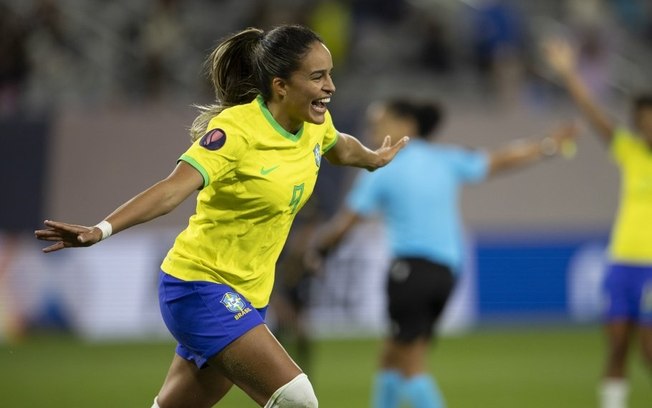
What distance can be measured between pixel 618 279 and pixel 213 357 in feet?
15.0

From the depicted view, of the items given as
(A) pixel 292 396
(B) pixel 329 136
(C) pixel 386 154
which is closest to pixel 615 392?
(C) pixel 386 154

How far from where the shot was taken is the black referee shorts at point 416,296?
28.3 ft

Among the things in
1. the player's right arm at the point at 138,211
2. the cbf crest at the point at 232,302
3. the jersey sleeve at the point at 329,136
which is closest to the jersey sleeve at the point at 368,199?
the jersey sleeve at the point at 329,136

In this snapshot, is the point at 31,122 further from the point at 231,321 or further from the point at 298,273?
the point at 231,321

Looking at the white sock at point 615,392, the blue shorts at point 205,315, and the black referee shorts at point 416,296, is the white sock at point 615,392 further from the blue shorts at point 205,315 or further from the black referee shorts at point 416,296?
the blue shorts at point 205,315

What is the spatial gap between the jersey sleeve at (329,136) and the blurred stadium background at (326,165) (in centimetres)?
855

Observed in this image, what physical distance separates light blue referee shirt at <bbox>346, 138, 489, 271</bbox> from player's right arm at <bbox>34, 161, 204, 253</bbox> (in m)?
3.64

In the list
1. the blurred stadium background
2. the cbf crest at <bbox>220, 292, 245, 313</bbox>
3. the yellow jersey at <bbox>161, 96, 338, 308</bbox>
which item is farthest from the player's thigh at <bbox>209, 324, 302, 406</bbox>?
the blurred stadium background

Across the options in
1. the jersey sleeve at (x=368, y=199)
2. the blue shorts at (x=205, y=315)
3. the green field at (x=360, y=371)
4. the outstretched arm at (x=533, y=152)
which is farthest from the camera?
the green field at (x=360, y=371)

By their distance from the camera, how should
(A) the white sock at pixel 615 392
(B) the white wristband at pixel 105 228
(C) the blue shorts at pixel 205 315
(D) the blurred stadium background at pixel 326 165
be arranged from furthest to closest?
1. (D) the blurred stadium background at pixel 326 165
2. (A) the white sock at pixel 615 392
3. (C) the blue shorts at pixel 205 315
4. (B) the white wristband at pixel 105 228

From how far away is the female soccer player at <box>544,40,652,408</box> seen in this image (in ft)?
30.6

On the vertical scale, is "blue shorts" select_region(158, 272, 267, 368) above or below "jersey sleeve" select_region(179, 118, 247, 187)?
below

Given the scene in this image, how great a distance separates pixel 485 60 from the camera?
18078mm

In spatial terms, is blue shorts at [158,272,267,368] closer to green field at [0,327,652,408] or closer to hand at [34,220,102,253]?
hand at [34,220,102,253]
